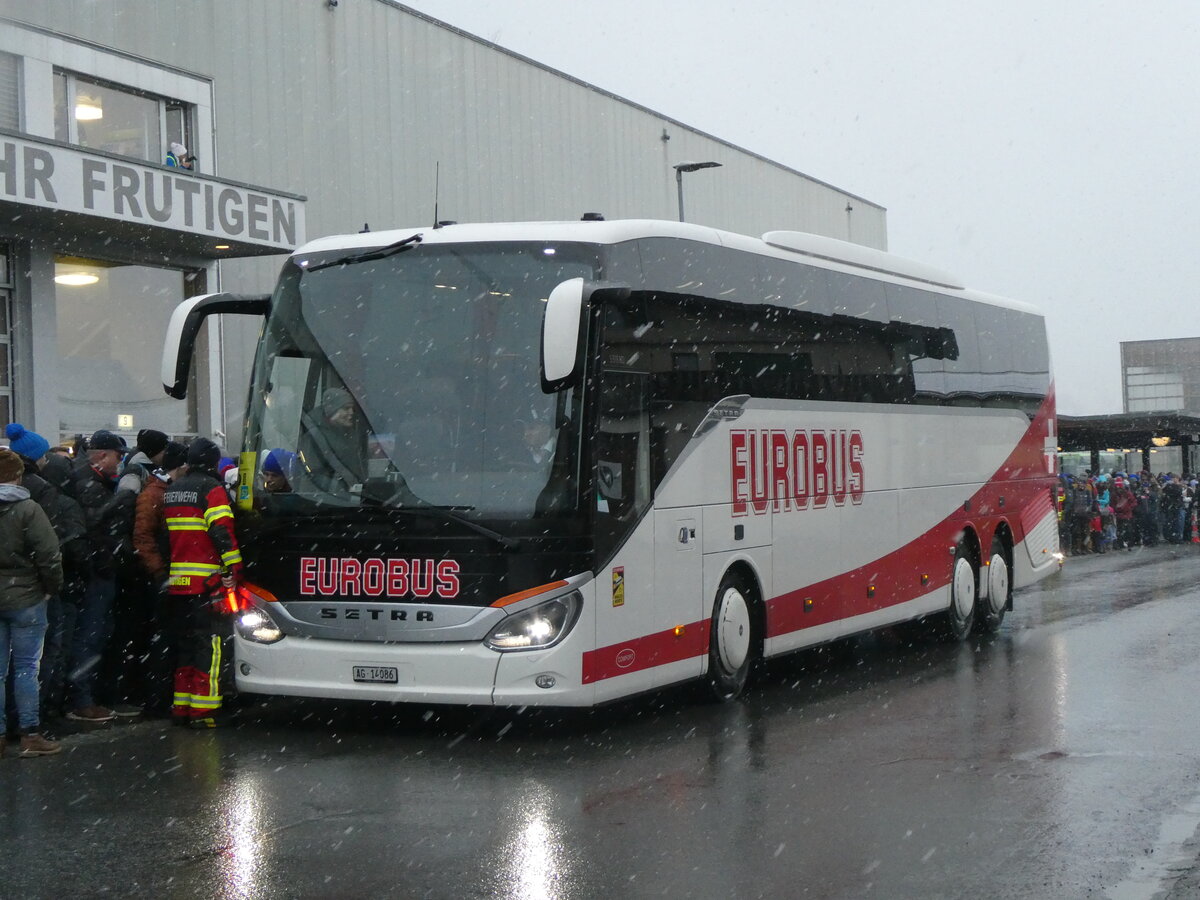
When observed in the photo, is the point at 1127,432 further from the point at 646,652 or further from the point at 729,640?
the point at 646,652

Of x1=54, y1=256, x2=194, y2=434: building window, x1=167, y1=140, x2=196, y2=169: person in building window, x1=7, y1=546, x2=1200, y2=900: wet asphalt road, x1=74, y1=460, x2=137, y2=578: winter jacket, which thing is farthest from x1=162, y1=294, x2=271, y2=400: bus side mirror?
x1=167, y1=140, x2=196, y2=169: person in building window

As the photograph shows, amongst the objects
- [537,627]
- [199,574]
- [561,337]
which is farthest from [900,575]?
[199,574]

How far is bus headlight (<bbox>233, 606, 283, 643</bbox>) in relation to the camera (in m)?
9.94

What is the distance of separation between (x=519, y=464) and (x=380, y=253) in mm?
1848

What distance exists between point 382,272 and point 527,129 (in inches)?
819

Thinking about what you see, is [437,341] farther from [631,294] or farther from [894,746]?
[894,746]

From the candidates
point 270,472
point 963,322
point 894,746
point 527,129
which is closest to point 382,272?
point 270,472

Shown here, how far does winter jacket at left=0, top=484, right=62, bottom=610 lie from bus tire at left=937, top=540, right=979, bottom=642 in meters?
9.40

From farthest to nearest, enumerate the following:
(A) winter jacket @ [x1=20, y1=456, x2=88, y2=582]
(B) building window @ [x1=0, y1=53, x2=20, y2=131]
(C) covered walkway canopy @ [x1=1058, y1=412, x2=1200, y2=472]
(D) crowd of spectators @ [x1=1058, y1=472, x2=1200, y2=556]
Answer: (C) covered walkway canopy @ [x1=1058, y1=412, x2=1200, y2=472] → (D) crowd of spectators @ [x1=1058, y1=472, x2=1200, y2=556] → (B) building window @ [x1=0, y1=53, x2=20, y2=131] → (A) winter jacket @ [x1=20, y1=456, x2=88, y2=582]

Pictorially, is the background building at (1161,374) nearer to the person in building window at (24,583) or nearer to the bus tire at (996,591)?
the bus tire at (996,591)

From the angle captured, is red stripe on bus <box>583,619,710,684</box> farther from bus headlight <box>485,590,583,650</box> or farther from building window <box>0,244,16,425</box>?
building window <box>0,244,16,425</box>

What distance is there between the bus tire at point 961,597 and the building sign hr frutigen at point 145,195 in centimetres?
937

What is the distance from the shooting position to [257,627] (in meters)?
10.0

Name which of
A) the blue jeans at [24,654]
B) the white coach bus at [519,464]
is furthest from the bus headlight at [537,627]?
the blue jeans at [24,654]
